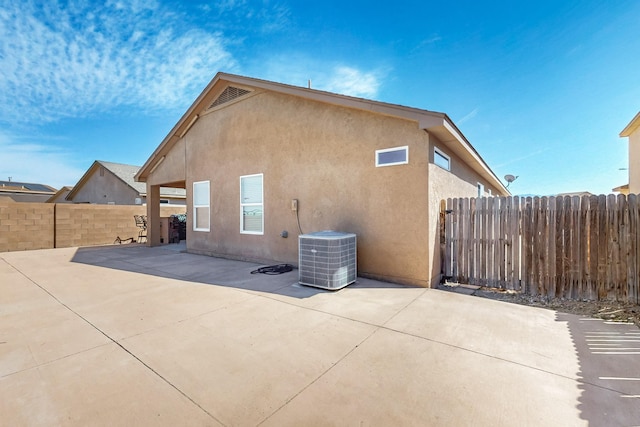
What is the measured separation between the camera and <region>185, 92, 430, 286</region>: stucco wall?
5332 millimetres

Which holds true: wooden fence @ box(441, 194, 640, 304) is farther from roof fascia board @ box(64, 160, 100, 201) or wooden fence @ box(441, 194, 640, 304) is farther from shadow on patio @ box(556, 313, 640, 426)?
roof fascia board @ box(64, 160, 100, 201)

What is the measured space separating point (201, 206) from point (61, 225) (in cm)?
786

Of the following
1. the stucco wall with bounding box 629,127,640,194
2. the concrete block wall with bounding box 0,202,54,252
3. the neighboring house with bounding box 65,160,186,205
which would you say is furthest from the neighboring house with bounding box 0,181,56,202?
the stucco wall with bounding box 629,127,640,194

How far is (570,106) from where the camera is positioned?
32.8 ft

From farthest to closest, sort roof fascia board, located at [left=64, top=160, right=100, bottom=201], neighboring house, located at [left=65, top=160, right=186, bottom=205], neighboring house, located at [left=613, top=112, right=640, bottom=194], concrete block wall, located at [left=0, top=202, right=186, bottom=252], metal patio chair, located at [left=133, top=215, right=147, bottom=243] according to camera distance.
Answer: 1. roof fascia board, located at [left=64, top=160, right=100, bottom=201]
2. neighboring house, located at [left=65, top=160, right=186, bottom=205]
3. metal patio chair, located at [left=133, top=215, right=147, bottom=243]
4. neighboring house, located at [left=613, top=112, right=640, bottom=194]
5. concrete block wall, located at [left=0, top=202, right=186, bottom=252]

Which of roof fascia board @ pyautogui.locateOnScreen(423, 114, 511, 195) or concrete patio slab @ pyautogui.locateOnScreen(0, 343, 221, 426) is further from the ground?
roof fascia board @ pyautogui.locateOnScreen(423, 114, 511, 195)

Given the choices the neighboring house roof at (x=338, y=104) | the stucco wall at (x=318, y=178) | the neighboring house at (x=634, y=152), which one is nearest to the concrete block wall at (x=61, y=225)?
the neighboring house roof at (x=338, y=104)

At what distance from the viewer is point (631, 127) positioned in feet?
38.4

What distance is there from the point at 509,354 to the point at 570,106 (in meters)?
11.6

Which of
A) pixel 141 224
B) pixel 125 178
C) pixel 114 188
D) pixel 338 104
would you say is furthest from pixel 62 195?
pixel 338 104

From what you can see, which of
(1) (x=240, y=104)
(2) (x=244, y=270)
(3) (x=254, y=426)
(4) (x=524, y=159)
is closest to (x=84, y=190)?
(1) (x=240, y=104)

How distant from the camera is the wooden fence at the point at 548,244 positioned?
4.41 metres

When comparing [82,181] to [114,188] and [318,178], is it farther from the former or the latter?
[318,178]

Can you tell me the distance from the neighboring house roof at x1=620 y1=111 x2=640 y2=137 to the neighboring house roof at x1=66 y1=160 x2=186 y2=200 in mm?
24475
